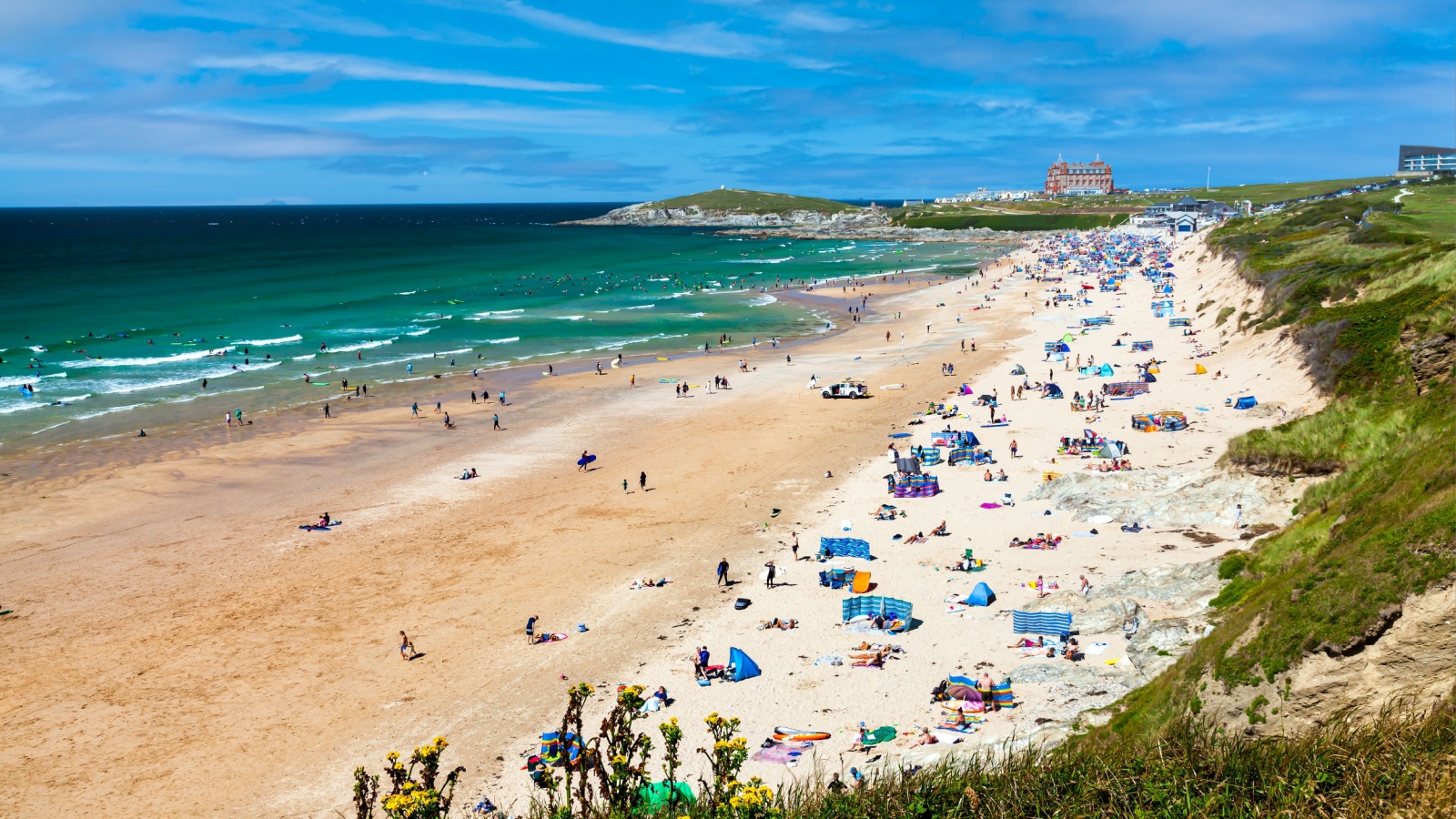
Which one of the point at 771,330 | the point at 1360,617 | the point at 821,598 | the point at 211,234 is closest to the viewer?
the point at 1360,617

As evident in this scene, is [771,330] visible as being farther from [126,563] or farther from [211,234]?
[211,234]

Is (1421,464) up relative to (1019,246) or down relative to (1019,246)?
down

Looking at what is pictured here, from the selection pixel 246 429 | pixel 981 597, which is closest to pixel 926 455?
pixel 981 597

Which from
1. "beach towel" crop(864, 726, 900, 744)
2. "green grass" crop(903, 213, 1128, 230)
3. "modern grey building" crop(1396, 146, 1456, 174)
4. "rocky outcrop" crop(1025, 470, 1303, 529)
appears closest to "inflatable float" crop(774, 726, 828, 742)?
"beach towel" crop(864, 726, 900, 744)

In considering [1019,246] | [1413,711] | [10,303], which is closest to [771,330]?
[1413,711]

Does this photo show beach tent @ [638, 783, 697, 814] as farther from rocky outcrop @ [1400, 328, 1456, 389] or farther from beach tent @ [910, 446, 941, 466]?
beach tent @ [910, 446, 941, 466]

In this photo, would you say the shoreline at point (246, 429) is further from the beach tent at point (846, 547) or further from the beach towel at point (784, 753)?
the beach towel at point (784, 753)
